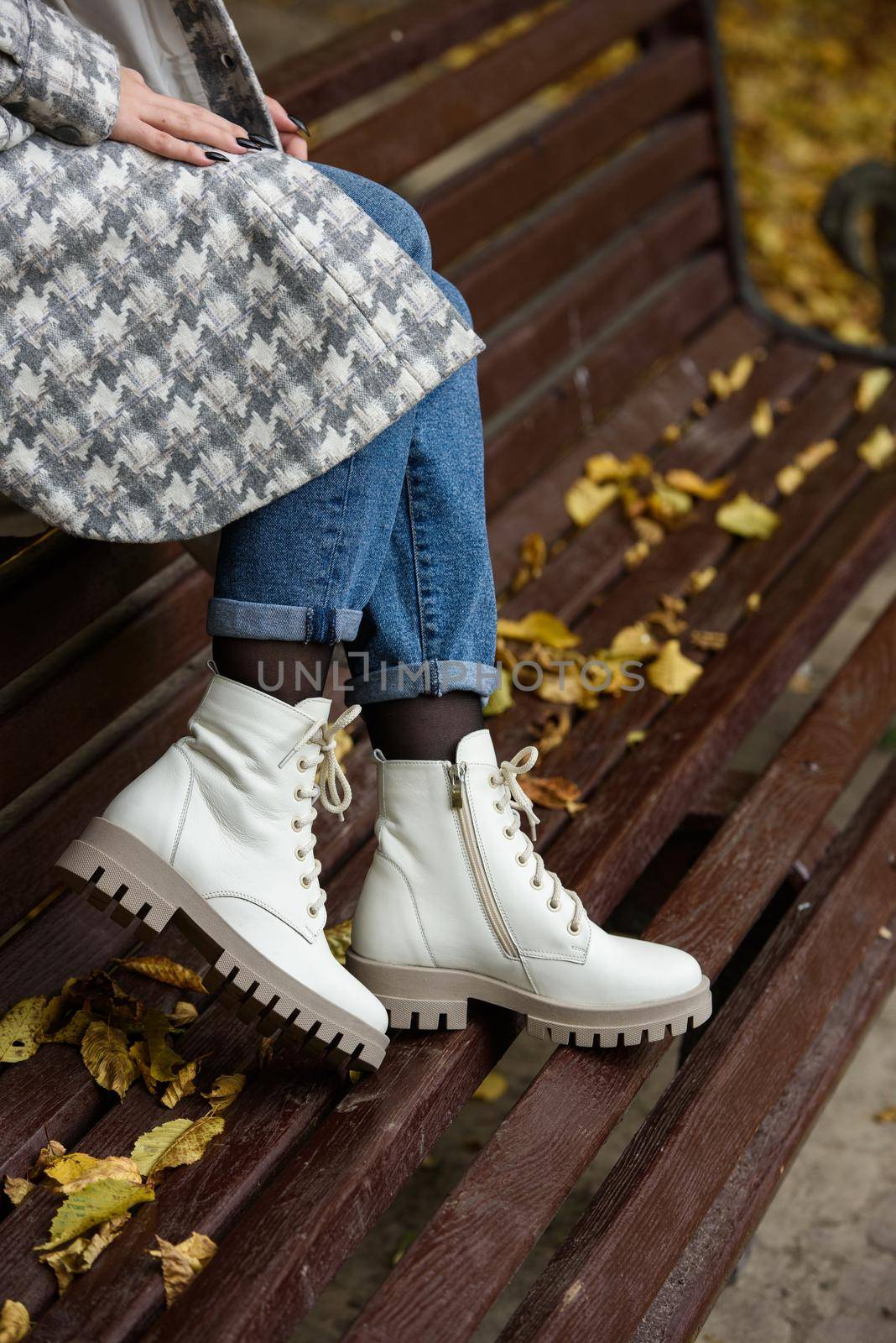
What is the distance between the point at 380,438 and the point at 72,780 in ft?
2.16

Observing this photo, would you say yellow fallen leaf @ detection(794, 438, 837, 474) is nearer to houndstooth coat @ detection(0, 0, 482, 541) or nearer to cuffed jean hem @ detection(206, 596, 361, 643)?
houndstooth coat @ detection(0, 0, 482, 541)

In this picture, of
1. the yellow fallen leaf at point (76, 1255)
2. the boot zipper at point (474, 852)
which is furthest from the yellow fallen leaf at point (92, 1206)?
the boot zipper at point (474, 852)

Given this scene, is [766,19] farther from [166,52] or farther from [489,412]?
[166,52]

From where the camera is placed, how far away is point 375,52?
7.86 ft

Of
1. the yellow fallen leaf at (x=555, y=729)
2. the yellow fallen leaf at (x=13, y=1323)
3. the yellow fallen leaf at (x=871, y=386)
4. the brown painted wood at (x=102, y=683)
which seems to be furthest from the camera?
the yellow fallen leaf at (x=871, y=386)

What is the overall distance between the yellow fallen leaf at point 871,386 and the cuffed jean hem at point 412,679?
1.94m

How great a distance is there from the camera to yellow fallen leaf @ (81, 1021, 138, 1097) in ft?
4.44

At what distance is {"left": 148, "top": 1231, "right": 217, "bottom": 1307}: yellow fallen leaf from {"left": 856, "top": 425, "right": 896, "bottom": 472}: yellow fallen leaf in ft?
7.07

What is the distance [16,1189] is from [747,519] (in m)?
1.83

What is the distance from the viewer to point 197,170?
4.23 feet

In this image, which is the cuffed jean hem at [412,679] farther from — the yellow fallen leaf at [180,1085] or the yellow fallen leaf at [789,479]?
the yellow fallen leaf at [789,479]

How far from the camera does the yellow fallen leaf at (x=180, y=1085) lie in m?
1.34

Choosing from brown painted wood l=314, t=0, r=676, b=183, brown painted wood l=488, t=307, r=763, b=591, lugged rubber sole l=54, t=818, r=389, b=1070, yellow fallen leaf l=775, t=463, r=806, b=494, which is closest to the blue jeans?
lugged rubber sole l=54, t=818, r=389, b=1070

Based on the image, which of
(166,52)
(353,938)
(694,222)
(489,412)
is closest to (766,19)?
(694,222)
